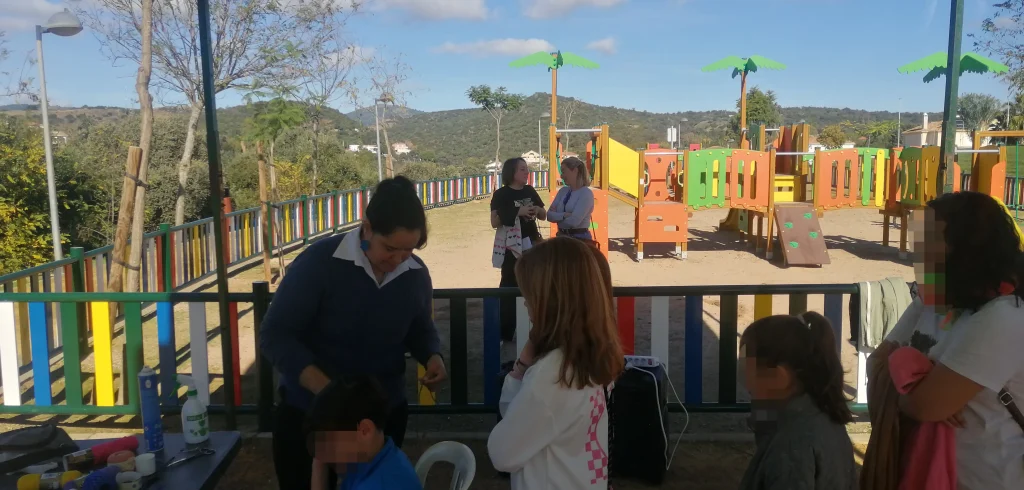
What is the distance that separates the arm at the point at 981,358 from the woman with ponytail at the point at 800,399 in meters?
0.27

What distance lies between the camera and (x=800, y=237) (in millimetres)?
12320

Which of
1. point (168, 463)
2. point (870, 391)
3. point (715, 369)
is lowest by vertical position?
point (715, 369)

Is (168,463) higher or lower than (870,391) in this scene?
lower

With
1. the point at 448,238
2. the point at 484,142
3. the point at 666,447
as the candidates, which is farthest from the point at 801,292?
the point at 484,142

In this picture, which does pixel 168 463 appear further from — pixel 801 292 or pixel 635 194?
pixel 635 194

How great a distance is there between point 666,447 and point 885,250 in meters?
11.7

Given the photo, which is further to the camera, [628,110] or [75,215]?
[628,110]

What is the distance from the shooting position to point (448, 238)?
17.4 metres

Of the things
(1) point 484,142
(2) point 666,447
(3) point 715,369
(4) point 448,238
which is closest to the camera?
(2) point 666,447

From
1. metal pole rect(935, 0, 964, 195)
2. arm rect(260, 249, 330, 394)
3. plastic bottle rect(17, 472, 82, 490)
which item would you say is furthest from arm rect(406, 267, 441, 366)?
metal pole rect(935, 0, 964, 195)

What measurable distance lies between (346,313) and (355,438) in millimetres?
533

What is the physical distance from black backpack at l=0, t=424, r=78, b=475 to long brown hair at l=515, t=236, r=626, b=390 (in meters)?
1.91

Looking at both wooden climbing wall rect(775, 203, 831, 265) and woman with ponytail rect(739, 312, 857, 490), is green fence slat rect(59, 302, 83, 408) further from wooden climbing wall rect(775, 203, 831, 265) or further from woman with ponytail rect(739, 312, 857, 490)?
wooden climbing wall rect(775, 203, 831, 265)

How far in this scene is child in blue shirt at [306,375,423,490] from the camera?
6.89 feet
